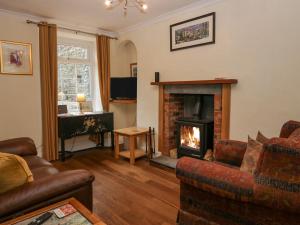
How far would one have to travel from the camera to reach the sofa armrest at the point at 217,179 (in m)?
1.31

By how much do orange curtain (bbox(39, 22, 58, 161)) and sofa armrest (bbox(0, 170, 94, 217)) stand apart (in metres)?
2.49

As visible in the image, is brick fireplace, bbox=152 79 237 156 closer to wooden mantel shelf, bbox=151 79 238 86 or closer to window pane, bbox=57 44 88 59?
wooden mantel shelf, bbox=151 79 238 86

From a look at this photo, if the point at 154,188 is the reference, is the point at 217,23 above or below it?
above

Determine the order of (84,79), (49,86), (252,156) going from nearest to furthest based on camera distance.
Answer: (252,156) → (49,86) → (84,79)

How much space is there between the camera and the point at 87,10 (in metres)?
3.39

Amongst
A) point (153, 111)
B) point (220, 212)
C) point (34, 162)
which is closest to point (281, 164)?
point (220, 212)

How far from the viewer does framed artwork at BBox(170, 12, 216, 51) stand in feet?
9.93

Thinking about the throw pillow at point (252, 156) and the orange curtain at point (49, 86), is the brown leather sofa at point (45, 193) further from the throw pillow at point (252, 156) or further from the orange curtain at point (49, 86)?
the orange curtain at point (49, 86)

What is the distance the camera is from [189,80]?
3359mm

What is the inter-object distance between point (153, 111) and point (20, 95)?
7.09 ft

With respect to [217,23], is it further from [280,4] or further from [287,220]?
[287,220]

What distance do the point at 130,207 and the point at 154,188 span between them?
1.64 ft

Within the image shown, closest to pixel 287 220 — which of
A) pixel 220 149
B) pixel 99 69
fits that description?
pixel 220 149

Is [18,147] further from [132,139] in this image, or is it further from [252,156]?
[252,156]
